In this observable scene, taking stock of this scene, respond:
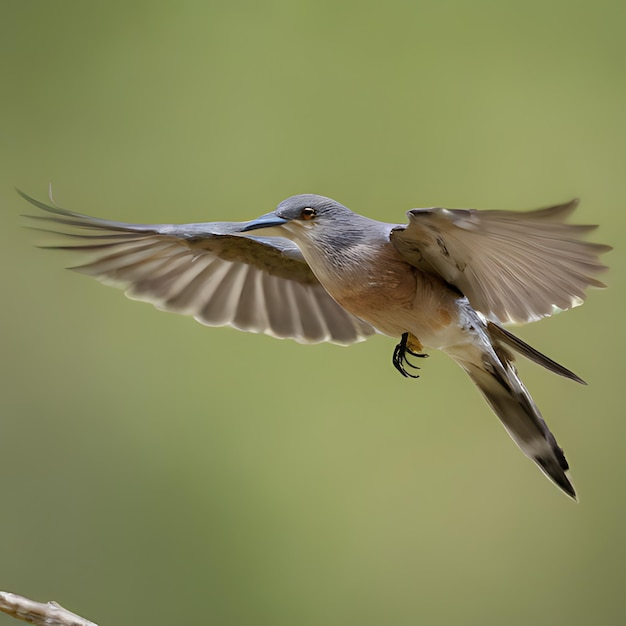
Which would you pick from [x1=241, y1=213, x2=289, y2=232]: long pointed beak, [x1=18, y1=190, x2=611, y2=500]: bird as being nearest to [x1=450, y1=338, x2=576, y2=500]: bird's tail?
[x1=18, y1=190, x2=611, y2=500]: bird

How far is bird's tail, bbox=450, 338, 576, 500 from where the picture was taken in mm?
2131

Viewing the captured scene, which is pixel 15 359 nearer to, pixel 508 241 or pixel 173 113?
pixel 173 113

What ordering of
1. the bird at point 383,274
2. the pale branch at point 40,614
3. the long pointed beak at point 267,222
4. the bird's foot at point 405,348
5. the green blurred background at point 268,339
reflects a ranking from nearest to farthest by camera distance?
the pale branch at point 40,614 < the bird at point 383,274 < the long pointed beak at point 267,222 < the bird's foot at point 405,348 < the green blurred background at point 268,339

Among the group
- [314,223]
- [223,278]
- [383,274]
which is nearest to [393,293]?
[383,274]

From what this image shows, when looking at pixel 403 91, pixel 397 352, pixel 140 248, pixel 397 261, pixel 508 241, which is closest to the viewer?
pixel 508 241

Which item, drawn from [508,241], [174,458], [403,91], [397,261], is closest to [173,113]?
[403,91]

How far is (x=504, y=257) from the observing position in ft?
5.87

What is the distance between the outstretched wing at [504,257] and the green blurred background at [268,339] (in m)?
1.85

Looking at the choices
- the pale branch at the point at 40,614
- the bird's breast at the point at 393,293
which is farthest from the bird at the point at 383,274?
the pale branch at the point at 40,614

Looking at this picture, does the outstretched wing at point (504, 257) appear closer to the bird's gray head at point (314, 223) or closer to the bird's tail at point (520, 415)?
the bird's gray head at point (314, 223)

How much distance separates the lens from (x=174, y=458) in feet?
12.5

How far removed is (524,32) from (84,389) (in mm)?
2541

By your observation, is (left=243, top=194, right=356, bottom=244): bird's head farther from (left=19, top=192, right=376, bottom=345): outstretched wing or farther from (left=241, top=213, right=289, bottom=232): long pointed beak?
(left=19, top=192, right=376, bottom=345): outstretched wing

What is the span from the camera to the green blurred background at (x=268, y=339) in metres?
3.70
